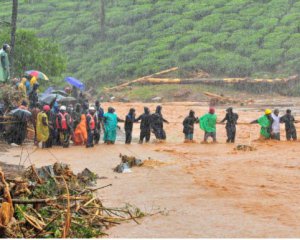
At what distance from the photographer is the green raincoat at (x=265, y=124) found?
20.7 metres

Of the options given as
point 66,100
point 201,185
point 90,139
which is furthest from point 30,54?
point 201,185

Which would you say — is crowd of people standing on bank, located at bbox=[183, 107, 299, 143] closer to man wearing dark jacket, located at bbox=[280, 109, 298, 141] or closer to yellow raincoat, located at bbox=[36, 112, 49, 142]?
man wearing dark jacket, located at bbox=[280, 109, 298, 141]

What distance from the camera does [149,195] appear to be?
43.3 ft

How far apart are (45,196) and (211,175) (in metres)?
5.59

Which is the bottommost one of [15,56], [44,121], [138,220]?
[138,220]

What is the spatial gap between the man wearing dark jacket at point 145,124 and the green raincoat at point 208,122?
1533mm

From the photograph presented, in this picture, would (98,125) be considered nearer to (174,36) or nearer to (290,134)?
(290,134)

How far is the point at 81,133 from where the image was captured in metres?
20.0

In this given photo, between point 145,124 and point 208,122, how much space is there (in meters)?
1.84

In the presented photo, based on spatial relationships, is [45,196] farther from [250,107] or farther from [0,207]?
[250,107]

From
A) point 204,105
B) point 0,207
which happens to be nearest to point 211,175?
point 0,207

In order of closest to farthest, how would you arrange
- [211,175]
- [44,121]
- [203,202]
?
[203,202] < [211,175] < [44,121]

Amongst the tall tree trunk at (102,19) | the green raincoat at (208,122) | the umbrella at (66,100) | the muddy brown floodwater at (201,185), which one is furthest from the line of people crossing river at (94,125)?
the tall tree trunk at (102,19)

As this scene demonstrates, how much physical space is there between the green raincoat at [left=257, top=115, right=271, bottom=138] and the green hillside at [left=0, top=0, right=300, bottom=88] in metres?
22.4
